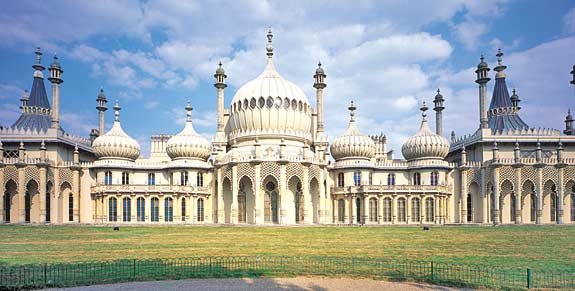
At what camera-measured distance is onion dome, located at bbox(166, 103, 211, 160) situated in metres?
52.6

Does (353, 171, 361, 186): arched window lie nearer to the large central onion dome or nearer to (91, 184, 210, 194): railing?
the large central onion dome

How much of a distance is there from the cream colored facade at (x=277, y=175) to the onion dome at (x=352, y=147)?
0.44 feet

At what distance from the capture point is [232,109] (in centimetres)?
5519

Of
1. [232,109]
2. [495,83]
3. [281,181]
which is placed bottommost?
[281,181]

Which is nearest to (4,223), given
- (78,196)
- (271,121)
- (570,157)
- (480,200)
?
(78,196)

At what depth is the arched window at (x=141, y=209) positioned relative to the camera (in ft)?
161

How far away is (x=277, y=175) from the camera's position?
152 feet

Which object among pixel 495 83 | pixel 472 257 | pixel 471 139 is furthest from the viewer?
pixel 495 83

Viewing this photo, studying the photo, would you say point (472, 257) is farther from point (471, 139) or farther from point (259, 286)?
point (471, 139)

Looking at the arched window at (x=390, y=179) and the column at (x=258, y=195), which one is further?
the arched window at (x=390, y=179)

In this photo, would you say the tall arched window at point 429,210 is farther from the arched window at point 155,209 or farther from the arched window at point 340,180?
the arched window at point 155,209

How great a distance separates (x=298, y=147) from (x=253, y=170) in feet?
24.3

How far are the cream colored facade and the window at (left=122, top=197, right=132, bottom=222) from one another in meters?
0.11

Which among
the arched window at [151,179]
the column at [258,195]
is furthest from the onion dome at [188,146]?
the column at [258,195]
